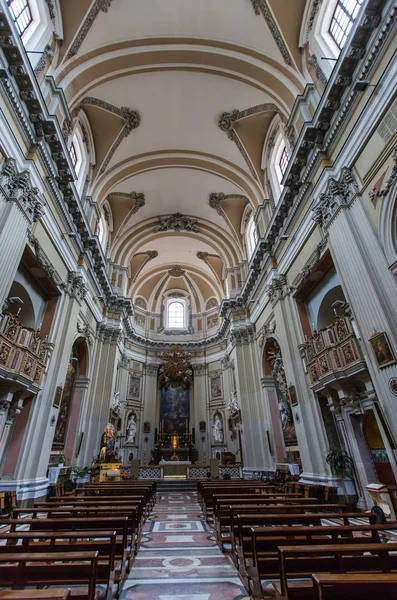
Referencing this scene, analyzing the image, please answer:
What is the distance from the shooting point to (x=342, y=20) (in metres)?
8.88

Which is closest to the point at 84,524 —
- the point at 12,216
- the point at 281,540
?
the point at 281,540

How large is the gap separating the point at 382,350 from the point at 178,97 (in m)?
12.7

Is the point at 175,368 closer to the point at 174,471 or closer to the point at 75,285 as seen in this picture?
the point at 174,471

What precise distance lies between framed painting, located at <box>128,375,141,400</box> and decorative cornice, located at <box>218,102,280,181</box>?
15.2 metres

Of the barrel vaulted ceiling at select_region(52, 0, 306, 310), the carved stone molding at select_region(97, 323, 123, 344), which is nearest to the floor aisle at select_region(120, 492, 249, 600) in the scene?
the carved stone molding at select_region(97, 323, 123, 344)

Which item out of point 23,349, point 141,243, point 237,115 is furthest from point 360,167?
point 141,243

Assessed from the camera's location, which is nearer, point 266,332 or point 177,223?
point 266,332

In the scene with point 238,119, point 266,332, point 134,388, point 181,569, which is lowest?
point 181,569

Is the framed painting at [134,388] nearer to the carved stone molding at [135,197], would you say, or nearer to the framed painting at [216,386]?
the framed painting at [216,386]

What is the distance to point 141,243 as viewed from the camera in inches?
800

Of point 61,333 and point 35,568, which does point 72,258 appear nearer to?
point 61,333

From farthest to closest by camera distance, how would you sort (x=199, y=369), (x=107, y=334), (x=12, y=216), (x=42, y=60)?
(x=199, y=369) < (x=107, y=334) < (x=42, y=60) < (x=12, y=216)

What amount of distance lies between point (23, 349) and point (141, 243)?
532 inches

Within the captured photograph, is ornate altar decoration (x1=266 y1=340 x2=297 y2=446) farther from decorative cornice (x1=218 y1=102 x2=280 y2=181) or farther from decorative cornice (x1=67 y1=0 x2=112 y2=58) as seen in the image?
decorative cornice (x1=67 y1=0 x2=112 y2=58)
